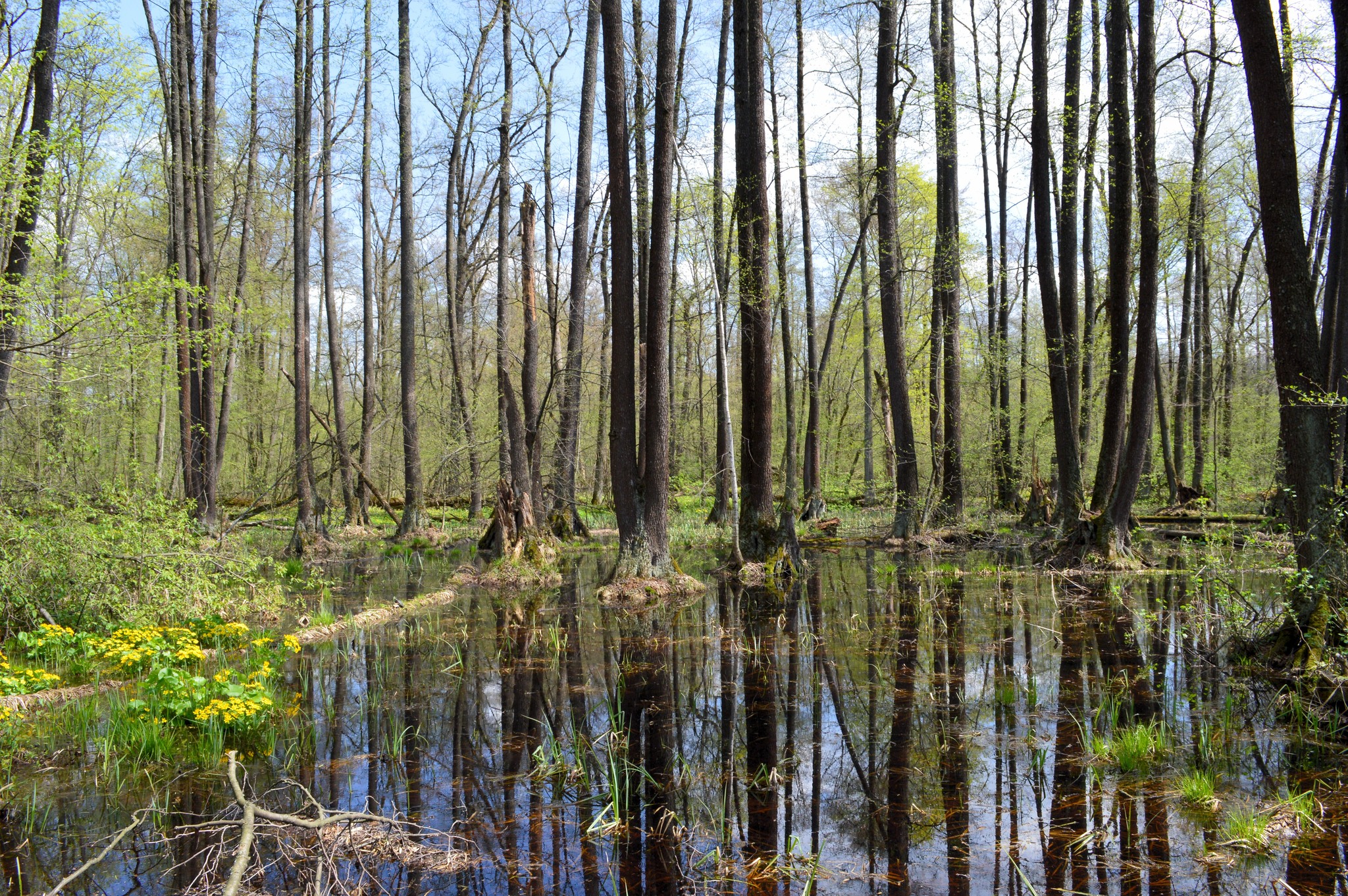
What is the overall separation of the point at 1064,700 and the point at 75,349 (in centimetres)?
1074

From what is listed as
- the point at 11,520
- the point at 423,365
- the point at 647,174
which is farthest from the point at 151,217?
the point at 11,520

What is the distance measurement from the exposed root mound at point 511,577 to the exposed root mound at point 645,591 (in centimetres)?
214

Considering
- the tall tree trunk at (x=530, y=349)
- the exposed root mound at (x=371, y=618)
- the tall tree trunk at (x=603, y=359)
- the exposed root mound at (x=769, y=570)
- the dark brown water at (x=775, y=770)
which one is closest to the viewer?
the dark brown water at (x=775, y=770)

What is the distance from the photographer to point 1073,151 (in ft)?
40.3

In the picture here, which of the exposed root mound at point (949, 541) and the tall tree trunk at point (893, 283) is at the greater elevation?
the tall tree trunk at point (893, 283)

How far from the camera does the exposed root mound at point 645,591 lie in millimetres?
10070

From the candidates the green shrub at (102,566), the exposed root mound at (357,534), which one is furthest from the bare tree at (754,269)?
the exposed root mound at (357,534)

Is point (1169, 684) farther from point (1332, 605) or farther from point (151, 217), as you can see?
point (151, 217)

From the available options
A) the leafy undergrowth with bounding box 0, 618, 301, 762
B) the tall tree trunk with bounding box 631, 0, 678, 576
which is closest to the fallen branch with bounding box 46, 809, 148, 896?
the leafy undergrowth with bounding box 0, 618, 301, 762

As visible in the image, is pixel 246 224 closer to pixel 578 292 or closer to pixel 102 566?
pixel 578 292

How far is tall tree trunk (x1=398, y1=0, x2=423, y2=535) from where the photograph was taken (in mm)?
18438

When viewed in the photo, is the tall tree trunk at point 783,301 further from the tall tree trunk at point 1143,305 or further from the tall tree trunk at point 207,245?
the tall tree trunk at point 207,245

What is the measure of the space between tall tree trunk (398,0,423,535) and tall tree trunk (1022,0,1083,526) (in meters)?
13.2

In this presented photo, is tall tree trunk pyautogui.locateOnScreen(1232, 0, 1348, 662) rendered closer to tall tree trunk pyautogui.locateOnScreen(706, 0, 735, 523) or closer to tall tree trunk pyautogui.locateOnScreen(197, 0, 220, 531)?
tall tree trunk pyautogui.locateOnScreen(706, 0, 735, 523)
